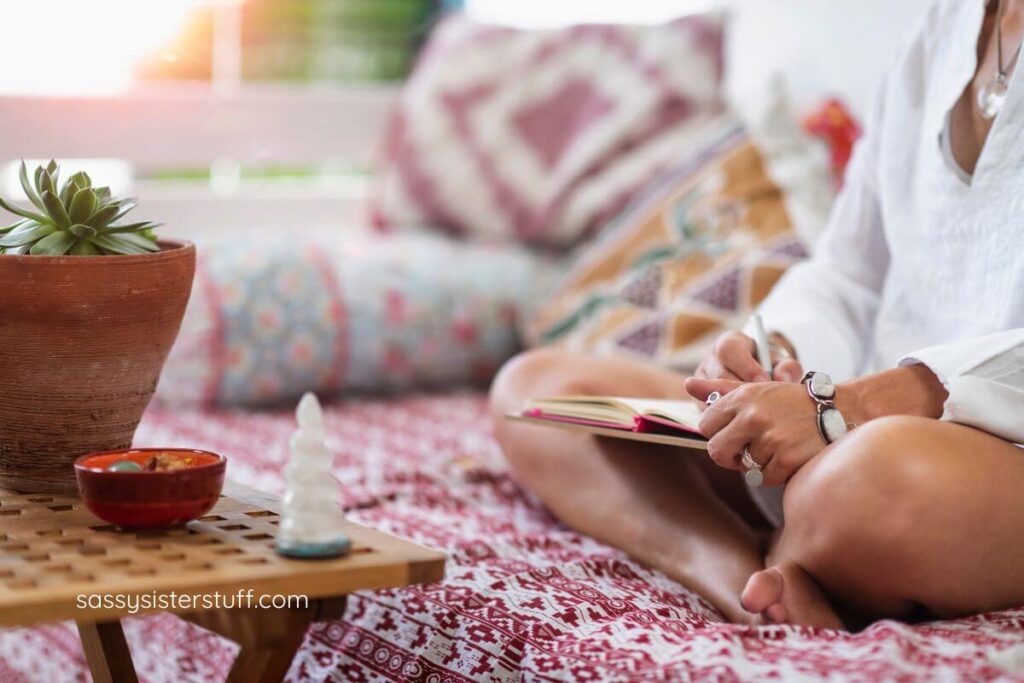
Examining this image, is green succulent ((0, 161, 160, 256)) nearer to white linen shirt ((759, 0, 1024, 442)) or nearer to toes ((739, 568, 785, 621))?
A: toes ((739, 568, 785, 621))

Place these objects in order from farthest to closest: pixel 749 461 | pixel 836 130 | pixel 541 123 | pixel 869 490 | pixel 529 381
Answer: pixel 541 123 → pixel 836 130 → pixel 529 381 → pixel 749 461 → pixel 869 490

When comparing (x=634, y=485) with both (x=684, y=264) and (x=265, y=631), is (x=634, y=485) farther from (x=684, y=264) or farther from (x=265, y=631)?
(x=684, y=264)

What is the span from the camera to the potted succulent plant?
3.09 feet

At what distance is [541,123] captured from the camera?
2312mm

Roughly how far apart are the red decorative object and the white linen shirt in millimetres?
677

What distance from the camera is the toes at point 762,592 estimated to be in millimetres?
911

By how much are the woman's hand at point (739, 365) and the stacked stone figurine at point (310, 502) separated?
0.42 meters

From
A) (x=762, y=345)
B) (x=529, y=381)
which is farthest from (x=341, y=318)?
(x=762, y=345)

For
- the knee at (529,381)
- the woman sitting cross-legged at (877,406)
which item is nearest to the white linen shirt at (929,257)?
the woman sitting cross-legged at (877,406)

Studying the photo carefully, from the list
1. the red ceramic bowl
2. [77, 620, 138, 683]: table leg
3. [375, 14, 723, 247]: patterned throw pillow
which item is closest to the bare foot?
the red ceramic bowl

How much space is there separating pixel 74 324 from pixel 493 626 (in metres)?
0.39

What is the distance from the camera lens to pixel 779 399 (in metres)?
0.97

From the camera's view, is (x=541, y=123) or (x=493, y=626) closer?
(x=493, y=626)

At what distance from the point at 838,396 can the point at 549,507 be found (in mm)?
394
